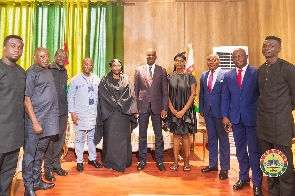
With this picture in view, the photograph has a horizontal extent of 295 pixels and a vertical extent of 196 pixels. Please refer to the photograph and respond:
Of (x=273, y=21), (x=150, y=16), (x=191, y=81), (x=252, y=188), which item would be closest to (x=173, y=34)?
(x=150, y=16)

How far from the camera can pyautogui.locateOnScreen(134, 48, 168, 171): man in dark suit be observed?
3887 millimetres

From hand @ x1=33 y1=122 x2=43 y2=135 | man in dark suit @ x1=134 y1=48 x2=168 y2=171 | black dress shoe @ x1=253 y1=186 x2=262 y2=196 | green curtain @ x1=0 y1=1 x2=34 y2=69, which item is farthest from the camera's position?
green curtain @ x1=0 y1=1 x2=34 y2=69

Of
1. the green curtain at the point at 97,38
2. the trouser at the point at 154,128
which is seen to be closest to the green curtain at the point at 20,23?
the green curtain at the point at 97,38

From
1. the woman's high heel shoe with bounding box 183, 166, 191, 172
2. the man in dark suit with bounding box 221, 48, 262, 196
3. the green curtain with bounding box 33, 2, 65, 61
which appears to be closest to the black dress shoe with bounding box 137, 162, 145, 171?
the woman's high heel shoe with bounding box 183, 166, 191, 172

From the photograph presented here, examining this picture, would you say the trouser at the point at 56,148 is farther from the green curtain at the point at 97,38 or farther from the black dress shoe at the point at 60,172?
the green curtain at the point at 97,38

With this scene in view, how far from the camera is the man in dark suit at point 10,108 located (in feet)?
7.66

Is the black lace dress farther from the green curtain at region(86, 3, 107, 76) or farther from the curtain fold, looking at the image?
the green curtain at region(86, 3, 107, 76)

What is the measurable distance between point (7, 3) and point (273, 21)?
541cm

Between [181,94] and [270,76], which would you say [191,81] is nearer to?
[181,94]

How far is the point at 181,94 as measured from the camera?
3.85 meters

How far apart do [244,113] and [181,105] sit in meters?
1.07

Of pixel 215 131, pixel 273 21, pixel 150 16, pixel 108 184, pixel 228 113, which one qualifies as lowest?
pixel 108 184

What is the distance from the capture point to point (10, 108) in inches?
93.4

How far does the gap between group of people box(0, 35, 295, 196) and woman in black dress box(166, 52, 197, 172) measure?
0.05ft
